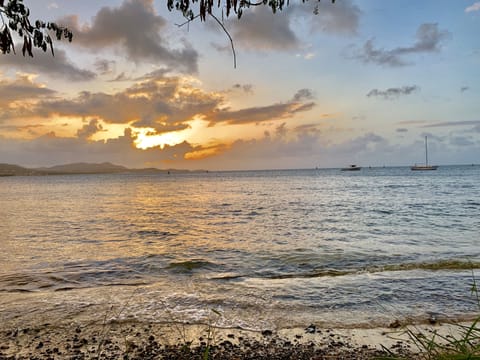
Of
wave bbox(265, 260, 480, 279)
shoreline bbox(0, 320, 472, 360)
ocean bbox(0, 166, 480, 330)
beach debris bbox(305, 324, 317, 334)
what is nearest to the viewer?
shoreline bbox(0, 320, 472, 360)

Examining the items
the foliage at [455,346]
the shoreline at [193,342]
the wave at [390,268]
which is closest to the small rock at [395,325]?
the shoreline at [193,342]

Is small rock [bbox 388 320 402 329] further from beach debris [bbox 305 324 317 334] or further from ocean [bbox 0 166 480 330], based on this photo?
beach debris [bbox 305 324 317 334]

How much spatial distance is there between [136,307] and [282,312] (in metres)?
3.32

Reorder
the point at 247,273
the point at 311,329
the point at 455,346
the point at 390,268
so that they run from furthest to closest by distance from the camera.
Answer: the point at 390,268
the point at 247,273
the point at 311,329
the point at 455,346

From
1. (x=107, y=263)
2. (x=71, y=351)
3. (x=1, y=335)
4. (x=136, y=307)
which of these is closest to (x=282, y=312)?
(x=136, y=307)

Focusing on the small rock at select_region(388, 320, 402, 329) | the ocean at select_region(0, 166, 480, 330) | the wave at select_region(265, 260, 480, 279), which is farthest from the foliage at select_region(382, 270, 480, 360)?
the wave at select_region(265, 260, 480, 279)

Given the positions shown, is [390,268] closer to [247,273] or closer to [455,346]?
[247,273]

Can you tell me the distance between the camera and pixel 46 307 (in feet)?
25.0

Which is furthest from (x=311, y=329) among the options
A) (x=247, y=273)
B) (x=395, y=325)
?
(x=247, y=273)

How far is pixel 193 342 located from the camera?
5.80 metres

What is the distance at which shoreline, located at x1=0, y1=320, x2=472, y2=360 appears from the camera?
5277mm

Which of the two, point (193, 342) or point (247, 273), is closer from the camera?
point (193, 342)

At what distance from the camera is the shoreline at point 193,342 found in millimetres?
5277

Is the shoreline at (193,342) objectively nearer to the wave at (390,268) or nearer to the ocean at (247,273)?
the ocean at (247,273)
